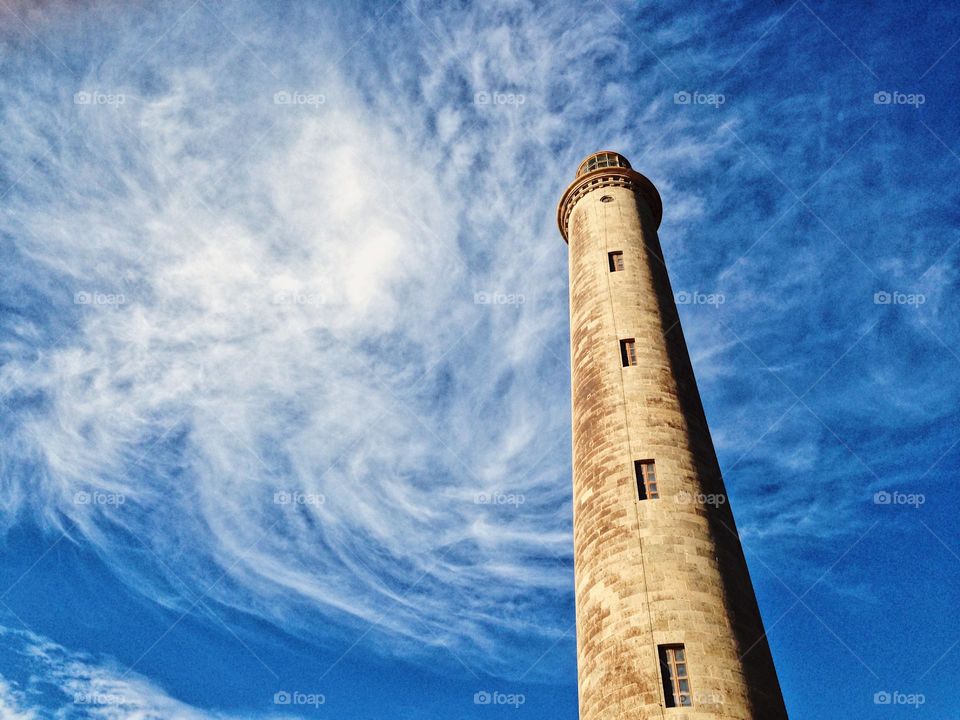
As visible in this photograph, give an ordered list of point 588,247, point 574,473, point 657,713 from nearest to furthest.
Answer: point 657,713
point 574,473
point 588,247

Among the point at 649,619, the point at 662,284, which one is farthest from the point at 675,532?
the point at 662,284

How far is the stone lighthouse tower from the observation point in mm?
17750

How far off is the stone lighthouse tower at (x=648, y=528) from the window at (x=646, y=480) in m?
0.04

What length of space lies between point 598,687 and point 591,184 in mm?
23364

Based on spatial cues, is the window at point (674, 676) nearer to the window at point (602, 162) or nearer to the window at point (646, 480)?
the window at point (646, 480)

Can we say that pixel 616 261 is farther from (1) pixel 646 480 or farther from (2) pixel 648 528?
(2) pixel 648 528

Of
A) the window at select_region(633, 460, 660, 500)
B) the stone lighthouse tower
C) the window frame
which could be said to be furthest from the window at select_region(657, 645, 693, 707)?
the window frame

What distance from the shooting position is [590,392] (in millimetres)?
25422

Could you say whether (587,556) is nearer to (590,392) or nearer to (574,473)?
(574,473)

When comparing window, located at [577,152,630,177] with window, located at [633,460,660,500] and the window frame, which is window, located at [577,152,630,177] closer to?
the window frame

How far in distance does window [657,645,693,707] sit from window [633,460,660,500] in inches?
184

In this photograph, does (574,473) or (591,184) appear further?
(591,184)

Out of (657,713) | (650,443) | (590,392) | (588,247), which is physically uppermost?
(588,247)

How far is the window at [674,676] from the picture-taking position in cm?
1716
